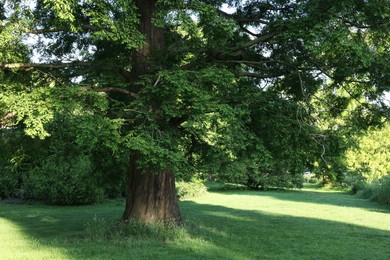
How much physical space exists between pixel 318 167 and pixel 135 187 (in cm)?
433

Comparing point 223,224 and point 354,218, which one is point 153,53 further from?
point 354,218

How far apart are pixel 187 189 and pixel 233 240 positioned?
1363 cm

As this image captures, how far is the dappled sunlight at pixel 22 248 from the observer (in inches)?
314

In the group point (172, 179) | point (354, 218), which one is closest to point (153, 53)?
point (172, 179)

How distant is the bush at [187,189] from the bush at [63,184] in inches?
199

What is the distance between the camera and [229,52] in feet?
30.3

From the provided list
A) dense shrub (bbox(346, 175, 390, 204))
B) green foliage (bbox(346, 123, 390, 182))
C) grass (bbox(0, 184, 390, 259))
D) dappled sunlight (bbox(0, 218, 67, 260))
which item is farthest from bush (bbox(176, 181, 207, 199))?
dappled sunlight (bbox(0, 218, 67, 260))

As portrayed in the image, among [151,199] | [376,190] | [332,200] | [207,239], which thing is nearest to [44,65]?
[151,199]

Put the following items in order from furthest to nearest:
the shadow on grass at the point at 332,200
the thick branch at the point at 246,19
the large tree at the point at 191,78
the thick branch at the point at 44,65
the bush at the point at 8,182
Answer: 1. the shadow on grass at the point at 332,200
2. the bush at the point at 8,182
3. the thick branch at the point at 246,19
4. the thick branch at the point at 44,65
5. the large tree at the point at 191,78

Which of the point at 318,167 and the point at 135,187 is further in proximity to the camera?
the point at 135,187

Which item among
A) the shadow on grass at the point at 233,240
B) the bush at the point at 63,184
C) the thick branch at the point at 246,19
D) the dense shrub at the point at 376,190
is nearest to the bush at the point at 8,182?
the bush at the point at 63,184

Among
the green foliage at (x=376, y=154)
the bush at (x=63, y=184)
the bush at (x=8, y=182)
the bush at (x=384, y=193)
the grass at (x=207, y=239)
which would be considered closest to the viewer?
the grass at (x=207, y=239)

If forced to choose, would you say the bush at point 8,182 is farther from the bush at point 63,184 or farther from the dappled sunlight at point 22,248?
the dappled sunlight at point 22,248

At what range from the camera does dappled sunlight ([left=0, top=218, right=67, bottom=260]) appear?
7973 mm
